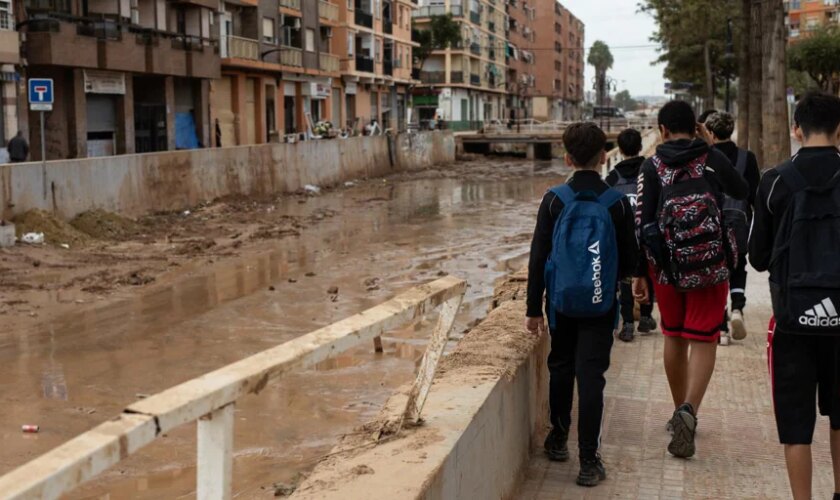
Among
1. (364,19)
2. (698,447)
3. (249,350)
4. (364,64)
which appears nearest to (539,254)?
(698,447)

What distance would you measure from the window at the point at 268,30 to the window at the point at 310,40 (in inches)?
173

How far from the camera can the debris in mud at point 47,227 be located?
1789cm

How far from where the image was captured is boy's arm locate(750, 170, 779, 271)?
3871mm

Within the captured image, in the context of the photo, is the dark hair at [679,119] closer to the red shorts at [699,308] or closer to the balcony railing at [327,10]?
the red shorts at [699,308]

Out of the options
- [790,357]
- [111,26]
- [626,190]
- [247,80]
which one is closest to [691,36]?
[247,80]

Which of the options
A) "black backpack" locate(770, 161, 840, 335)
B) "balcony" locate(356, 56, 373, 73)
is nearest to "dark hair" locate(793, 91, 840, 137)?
"black backpack" locate(770, 161, 840, 335)

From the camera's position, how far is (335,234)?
23469 millimetres

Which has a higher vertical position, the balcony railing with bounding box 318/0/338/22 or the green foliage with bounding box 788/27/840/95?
the balcony railing with bounding box 318/0/338/22

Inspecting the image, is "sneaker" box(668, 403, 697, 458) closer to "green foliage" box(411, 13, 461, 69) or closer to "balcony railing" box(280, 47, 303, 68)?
"balcony railing" box(280, 47, 303, 68)

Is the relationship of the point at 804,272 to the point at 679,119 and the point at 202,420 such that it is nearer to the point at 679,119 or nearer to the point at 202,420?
the point at 679,119

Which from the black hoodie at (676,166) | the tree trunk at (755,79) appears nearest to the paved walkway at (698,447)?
the black hoodie at (676,166)

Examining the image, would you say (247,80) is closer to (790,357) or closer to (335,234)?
(335,234)

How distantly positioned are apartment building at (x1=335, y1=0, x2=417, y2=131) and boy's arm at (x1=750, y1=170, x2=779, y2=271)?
51972mm

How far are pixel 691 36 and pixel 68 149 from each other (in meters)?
30.5
